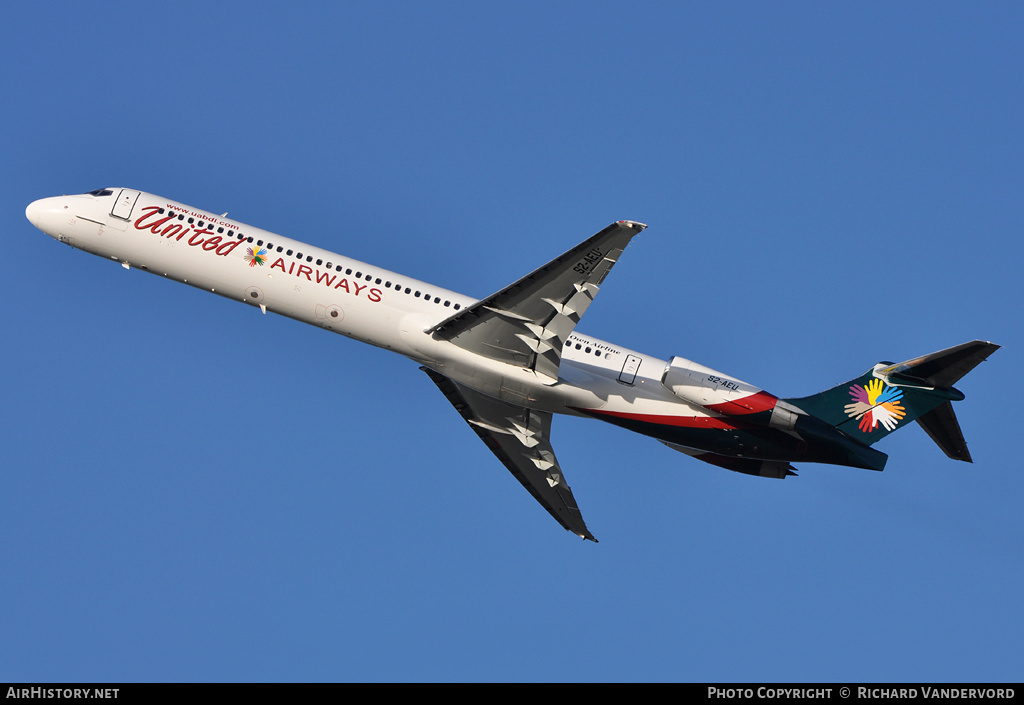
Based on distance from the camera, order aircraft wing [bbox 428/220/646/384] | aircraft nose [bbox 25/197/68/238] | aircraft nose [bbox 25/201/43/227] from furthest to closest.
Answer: aircraft nose [bbox 25/201/43/227]
aircraft nose [bbox 25/197/68/238]
aircraft wing [bbox 428/220/646/384]

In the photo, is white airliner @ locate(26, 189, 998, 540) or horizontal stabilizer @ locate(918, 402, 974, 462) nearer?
white airliner @ locate(26, 189, 998, 540)

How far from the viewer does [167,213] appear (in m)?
30.1

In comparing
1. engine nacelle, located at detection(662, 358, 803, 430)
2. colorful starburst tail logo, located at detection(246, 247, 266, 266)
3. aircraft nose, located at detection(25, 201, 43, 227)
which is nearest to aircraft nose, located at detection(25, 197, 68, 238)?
aircraft nose, located at detection(25, 201, 43, 227)

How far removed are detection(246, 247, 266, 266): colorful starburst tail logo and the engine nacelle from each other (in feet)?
41.2

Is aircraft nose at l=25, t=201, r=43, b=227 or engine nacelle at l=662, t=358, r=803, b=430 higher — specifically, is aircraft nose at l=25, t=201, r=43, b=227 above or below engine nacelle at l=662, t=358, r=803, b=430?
above

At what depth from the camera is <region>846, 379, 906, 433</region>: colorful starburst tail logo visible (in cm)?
2850

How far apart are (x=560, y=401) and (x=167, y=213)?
13.6m

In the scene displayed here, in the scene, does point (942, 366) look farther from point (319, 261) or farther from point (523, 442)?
point (319, 261)

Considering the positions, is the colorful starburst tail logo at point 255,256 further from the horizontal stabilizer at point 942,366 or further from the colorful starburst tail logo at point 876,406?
the horizontal stabilizer at point 942,366

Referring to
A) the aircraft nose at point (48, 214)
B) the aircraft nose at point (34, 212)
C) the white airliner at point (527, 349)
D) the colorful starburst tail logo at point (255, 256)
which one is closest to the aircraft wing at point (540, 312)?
the white airliner at point (527, 349)

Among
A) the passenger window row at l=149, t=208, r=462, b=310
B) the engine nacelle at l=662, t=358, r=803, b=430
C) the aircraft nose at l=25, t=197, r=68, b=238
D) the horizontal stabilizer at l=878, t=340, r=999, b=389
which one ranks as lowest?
the engine nacelle at l=662, t=358, r=803, b=430

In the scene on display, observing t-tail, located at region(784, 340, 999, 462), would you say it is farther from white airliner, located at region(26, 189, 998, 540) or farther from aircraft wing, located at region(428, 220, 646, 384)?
aircraft wing, located at region(428, 220, 646, 384)
